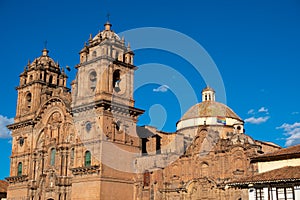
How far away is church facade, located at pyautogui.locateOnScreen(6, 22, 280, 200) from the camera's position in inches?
1713

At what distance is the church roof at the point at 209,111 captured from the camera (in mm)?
59656

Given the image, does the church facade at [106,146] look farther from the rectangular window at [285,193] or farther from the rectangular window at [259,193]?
the rectangular window at [285,193]

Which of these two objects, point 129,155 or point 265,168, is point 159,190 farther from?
point 265,168

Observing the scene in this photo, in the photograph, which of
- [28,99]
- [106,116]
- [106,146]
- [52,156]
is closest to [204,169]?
[106,146]

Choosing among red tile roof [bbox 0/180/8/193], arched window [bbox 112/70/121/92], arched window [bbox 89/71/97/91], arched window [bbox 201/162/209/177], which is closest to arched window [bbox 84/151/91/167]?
arched window [bbox 89/71/97/91]

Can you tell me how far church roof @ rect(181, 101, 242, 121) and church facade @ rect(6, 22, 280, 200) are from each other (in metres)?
1.37

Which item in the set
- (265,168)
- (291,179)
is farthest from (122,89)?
(291,179)

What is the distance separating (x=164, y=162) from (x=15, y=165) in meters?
20.8

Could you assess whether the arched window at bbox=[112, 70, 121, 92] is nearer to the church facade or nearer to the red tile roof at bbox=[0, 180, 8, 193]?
the church facade

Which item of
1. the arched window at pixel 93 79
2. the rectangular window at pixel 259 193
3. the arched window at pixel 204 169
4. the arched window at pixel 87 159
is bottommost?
the rectangular window at pixel 259 193

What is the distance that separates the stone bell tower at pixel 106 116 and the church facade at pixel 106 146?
0.34 ft

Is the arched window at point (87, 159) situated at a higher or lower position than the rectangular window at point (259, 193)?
higher

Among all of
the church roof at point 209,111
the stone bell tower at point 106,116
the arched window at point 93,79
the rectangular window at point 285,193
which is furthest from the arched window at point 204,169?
the church roof at point 209,111

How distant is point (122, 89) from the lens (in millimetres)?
50688
